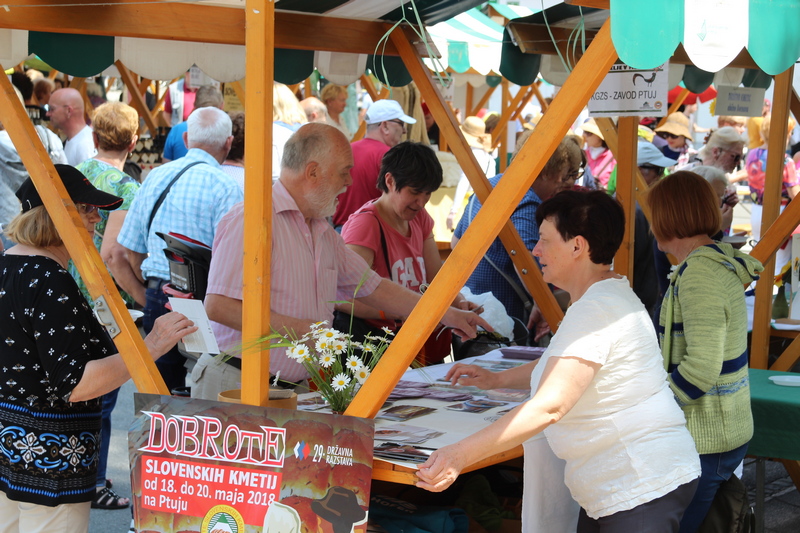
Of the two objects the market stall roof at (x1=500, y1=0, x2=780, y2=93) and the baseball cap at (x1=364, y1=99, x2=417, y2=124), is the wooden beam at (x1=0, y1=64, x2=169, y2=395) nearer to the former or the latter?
the market stall roof at (x1=500, y1=0, x2=780, y2=93)

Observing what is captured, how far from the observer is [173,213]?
4262 mm

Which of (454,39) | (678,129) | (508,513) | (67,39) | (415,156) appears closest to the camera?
(508,513)

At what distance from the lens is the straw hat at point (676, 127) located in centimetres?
945

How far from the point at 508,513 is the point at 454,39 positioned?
19.1ft

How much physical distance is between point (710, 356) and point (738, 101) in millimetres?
3450

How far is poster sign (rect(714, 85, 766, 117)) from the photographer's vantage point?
552 centimetres

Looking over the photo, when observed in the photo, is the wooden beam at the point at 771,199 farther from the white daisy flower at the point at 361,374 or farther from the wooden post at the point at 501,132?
the wooden post at the point at 501,132

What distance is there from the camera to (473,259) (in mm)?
2104

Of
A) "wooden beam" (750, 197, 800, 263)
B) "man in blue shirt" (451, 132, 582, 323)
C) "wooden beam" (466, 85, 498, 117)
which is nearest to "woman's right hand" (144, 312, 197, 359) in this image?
Result: "man in blue shirt" (451, 132, 582, 323)

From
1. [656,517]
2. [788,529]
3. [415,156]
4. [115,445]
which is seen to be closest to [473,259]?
[656,517]

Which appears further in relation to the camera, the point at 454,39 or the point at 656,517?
the point at 454,39

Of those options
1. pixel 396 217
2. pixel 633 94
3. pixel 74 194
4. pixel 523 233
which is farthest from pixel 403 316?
pixel 74 194

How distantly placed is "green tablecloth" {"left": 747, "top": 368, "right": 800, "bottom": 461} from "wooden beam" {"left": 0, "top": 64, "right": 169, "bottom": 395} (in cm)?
231

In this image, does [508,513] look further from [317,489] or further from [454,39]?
[454,39]
